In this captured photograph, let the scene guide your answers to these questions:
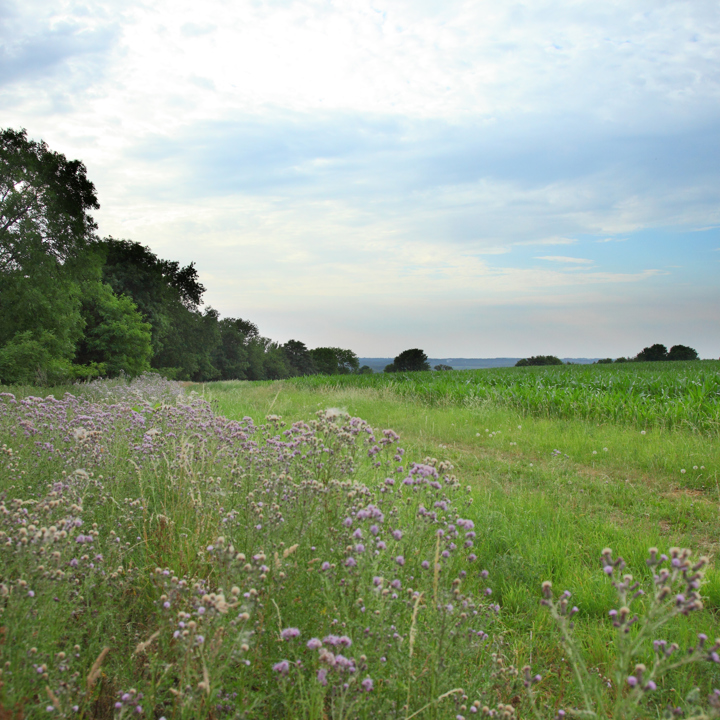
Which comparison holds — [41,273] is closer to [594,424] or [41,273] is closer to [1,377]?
[1,377]

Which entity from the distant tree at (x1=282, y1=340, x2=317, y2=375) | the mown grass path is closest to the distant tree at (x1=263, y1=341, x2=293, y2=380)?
the distant tree at (x1=282, y1=340, x2=317, y2=375)

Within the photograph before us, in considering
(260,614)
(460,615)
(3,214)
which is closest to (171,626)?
(260,614)

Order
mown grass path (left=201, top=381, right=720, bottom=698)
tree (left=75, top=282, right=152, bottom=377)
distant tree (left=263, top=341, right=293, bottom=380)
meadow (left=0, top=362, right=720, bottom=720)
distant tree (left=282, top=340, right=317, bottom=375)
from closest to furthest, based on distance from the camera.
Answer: meadow (left=0, top=362, right=720, bottom=720), mown grass path (left=201, top=381, right=720, bottom=698), tree (left=75, top=282, right=152, bottom=377), distant tree (left=263, top=341, right=293, bottom=380), distant tree (left=282, top=340, right=317, bottom=375)

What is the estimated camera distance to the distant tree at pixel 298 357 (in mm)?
76188

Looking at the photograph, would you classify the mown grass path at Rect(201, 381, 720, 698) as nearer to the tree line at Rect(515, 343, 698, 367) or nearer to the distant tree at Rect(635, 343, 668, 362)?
the tree line at Rect(515, 343, 698, 367)

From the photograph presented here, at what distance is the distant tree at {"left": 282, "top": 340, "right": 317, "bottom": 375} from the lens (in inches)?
3000

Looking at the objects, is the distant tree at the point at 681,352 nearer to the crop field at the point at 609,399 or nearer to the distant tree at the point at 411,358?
the distant tree at the point at 411,358

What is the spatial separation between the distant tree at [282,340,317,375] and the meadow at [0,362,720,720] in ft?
229

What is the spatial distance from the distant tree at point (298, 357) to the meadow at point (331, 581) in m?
69.9

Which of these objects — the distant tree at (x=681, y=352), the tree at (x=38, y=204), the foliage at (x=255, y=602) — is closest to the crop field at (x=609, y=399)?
the foliage at (x=255, y=602)

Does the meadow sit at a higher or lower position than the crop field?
lower

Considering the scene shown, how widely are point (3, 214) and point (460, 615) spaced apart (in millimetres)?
26791

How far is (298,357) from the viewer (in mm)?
76938

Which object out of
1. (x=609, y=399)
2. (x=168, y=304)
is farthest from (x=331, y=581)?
(x=168, y=304)
